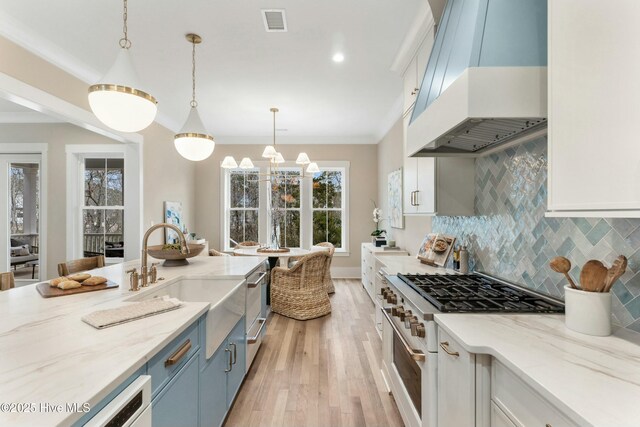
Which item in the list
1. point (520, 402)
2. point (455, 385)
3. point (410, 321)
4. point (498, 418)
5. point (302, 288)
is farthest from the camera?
point (302, 288)

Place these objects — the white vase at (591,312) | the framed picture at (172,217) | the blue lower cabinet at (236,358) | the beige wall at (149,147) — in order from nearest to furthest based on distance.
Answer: the white vase at (591,312) < the blue lower cabinet at (236,358) < the beige wall at (149,147) < the framed picture at (172,217)

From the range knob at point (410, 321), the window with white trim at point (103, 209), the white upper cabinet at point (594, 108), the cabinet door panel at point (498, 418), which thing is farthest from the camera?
the window with white trim at point (103, 209)

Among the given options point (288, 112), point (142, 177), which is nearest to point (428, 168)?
point (288, 112)

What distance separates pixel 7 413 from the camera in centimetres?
63

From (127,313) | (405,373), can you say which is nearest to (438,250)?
(405,373)

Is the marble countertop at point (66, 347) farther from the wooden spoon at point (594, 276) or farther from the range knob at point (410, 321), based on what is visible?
the wooden spoon at point (594, 276)

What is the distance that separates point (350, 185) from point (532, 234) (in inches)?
183

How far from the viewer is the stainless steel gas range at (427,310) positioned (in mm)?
1317

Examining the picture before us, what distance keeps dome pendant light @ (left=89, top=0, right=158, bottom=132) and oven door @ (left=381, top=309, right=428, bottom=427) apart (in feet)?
6.32

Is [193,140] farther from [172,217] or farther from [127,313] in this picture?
[172,217]

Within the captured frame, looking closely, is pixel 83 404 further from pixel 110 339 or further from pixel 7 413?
pixel 110 339

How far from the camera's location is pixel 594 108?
2.92 ft

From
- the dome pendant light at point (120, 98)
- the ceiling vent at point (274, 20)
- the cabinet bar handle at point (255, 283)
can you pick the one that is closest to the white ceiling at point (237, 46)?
the ceiling vent at point (274, 20)

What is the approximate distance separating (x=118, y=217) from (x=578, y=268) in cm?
529
